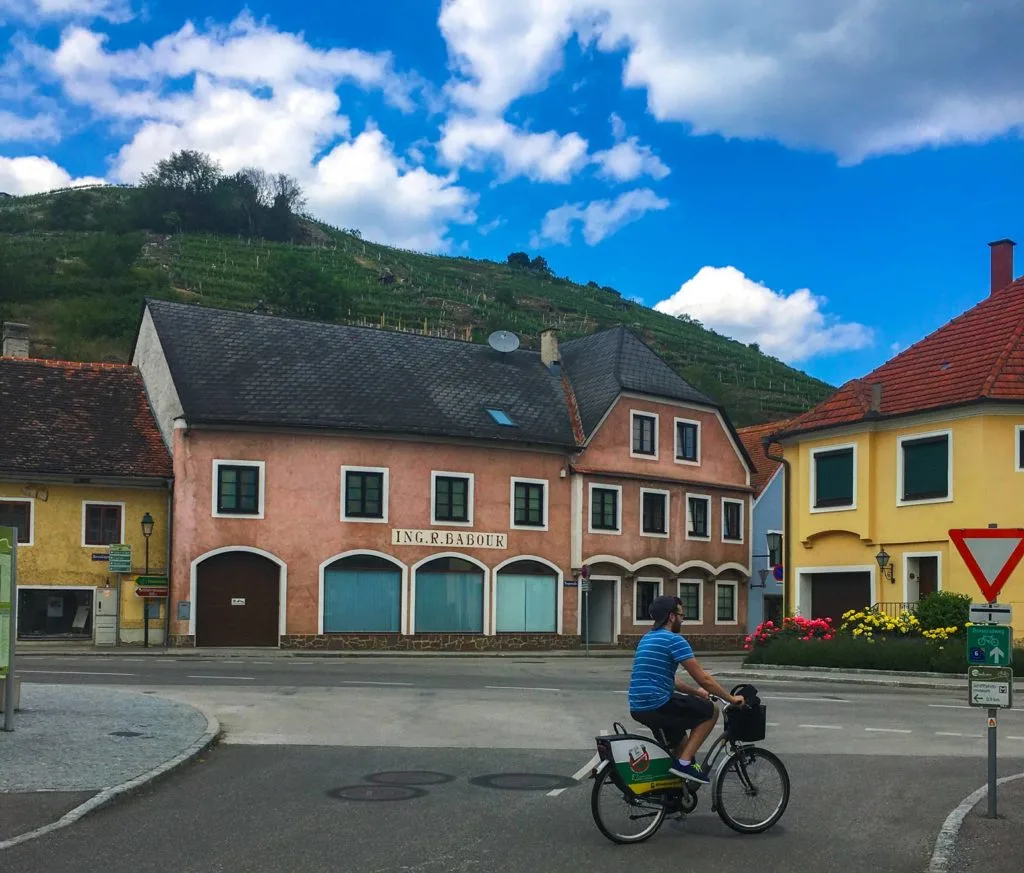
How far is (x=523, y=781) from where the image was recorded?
11.6 m

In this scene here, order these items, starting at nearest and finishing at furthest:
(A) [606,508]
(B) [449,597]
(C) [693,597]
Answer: (B) [449,597]
(A) [606,508]
(C) [693,597]

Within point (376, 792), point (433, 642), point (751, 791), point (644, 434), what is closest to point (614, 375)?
point (644, 434)

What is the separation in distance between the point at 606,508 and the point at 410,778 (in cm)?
3218

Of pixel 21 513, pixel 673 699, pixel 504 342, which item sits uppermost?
pixel 504 342

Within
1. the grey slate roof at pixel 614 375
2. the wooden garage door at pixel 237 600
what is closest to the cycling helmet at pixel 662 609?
the wooden garage door at pixel 237 600

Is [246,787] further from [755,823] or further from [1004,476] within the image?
[1004,476]

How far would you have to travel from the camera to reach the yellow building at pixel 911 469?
97.8 ft

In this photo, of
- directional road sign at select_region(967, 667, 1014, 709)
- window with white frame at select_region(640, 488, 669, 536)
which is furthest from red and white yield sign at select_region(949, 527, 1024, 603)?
window with white frame at select_region(640, 488, 669, 536)

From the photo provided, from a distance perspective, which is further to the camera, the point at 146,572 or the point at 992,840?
the point at 146,572

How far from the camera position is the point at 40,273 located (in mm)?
98188

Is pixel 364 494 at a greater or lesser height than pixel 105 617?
greater

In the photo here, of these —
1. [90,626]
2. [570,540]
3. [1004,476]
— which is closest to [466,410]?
[570,540]

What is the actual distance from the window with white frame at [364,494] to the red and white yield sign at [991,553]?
2992cm

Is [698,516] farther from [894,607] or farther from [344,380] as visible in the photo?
[894,607]
